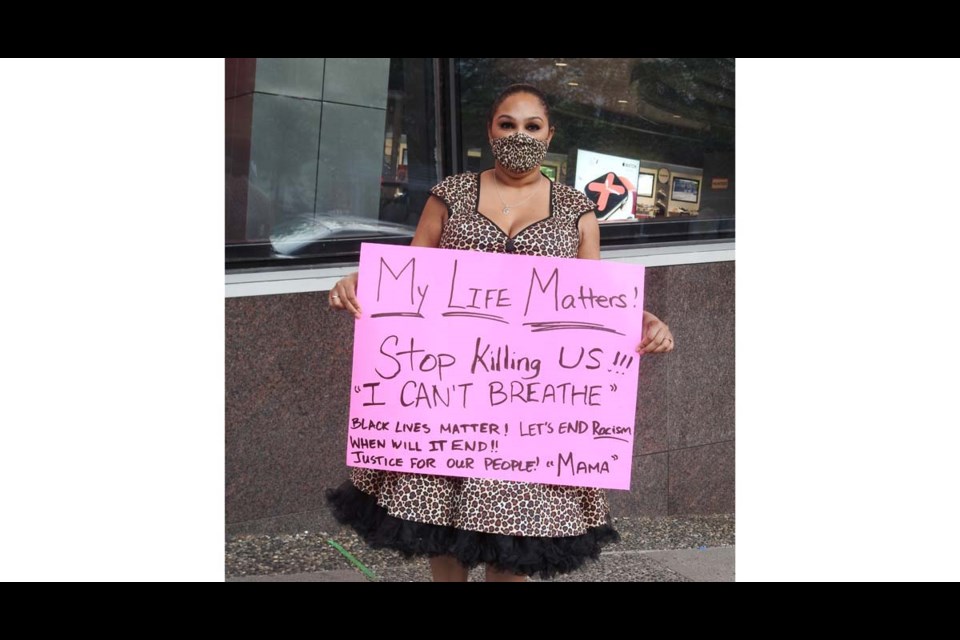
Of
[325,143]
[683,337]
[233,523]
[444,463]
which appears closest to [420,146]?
[325,143]

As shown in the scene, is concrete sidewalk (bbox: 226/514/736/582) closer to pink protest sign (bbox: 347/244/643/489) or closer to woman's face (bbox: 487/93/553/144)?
pink protest sign (bbox: 347/244/643/489)

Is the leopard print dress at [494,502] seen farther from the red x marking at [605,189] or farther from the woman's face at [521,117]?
the red x marking at [605,189]

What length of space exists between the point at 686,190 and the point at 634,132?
1.55 ft

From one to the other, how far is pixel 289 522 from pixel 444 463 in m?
1.93

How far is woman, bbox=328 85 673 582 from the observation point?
123 inches

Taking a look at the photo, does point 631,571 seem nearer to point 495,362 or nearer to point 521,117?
A: point 495,362

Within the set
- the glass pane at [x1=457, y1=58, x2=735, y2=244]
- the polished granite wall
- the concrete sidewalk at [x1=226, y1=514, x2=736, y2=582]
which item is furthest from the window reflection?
the concrete sidewalk at [x1=226, y1=514, x2=736, y2=582]

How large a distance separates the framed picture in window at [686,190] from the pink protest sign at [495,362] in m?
2.68

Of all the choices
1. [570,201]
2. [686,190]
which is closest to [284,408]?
[570,201]

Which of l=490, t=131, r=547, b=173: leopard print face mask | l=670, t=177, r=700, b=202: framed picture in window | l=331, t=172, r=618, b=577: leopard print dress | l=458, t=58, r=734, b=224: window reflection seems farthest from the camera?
l=670, t=177, r=700, b=202: framed picture in window

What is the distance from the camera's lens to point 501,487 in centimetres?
316

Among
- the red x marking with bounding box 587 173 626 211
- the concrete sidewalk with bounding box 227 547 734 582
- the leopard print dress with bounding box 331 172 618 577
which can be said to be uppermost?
the red x marking with bounding box 587 173 626 211

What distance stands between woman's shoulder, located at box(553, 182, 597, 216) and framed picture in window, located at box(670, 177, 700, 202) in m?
2.60

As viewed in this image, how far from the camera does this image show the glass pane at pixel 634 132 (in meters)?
5.51
